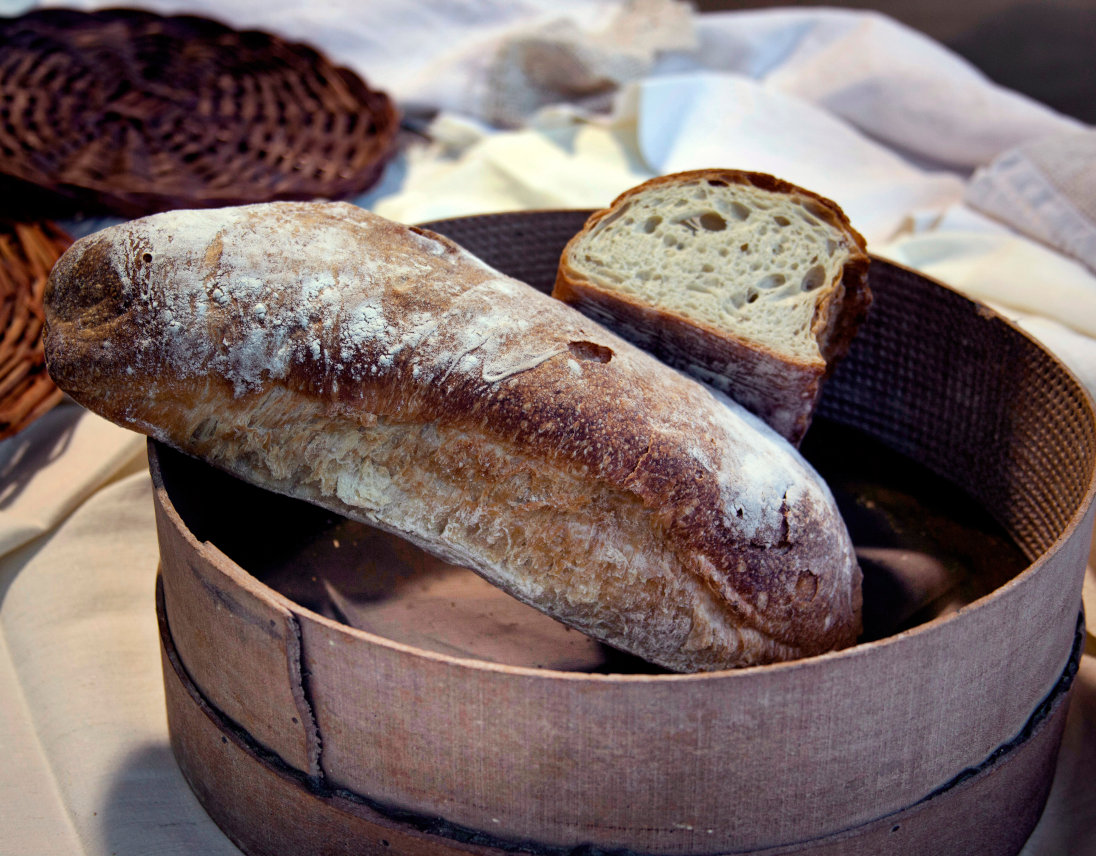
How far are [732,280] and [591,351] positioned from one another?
0.24 m

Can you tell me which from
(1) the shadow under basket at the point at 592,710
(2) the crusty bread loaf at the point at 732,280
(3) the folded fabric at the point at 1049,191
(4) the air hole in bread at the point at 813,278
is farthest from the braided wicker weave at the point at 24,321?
(3) the folded fabric at the point at 1049,191

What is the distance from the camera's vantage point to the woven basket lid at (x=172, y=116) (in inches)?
66.5

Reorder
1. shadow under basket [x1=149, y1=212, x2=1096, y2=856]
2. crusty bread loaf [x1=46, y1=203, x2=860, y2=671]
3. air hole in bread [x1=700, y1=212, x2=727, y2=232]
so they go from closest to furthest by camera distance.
Result: shadow under basket [x1=149, y1=212, x2=1096, y2=856] < crusty bread loaf [x1=46, y1=203, x2=860, y2=671] < air hole in bread [x1=700, y1=212, x2=727, y2=232]

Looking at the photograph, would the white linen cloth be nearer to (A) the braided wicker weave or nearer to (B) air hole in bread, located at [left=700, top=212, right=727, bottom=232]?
(A) the braided wicker weave

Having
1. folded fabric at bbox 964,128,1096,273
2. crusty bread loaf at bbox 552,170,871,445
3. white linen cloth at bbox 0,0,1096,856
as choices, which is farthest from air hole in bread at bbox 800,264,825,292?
folded fabric at bbox 964,128,1096,273

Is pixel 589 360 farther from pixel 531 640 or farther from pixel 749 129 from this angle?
pixel 749 129

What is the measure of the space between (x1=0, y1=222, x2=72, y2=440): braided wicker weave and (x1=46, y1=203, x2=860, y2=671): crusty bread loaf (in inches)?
15.6

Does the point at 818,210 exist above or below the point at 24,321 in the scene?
above

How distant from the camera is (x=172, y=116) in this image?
1.93 metres

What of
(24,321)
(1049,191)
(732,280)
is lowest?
(24,321)

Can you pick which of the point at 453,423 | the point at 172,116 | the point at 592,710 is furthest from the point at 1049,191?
the point at 172,116

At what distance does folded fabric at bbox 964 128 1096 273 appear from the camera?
169 centimetres

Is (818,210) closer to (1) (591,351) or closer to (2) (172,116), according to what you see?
(1) (591,351)

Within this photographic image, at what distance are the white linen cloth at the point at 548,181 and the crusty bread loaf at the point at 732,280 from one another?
0.44 meters
